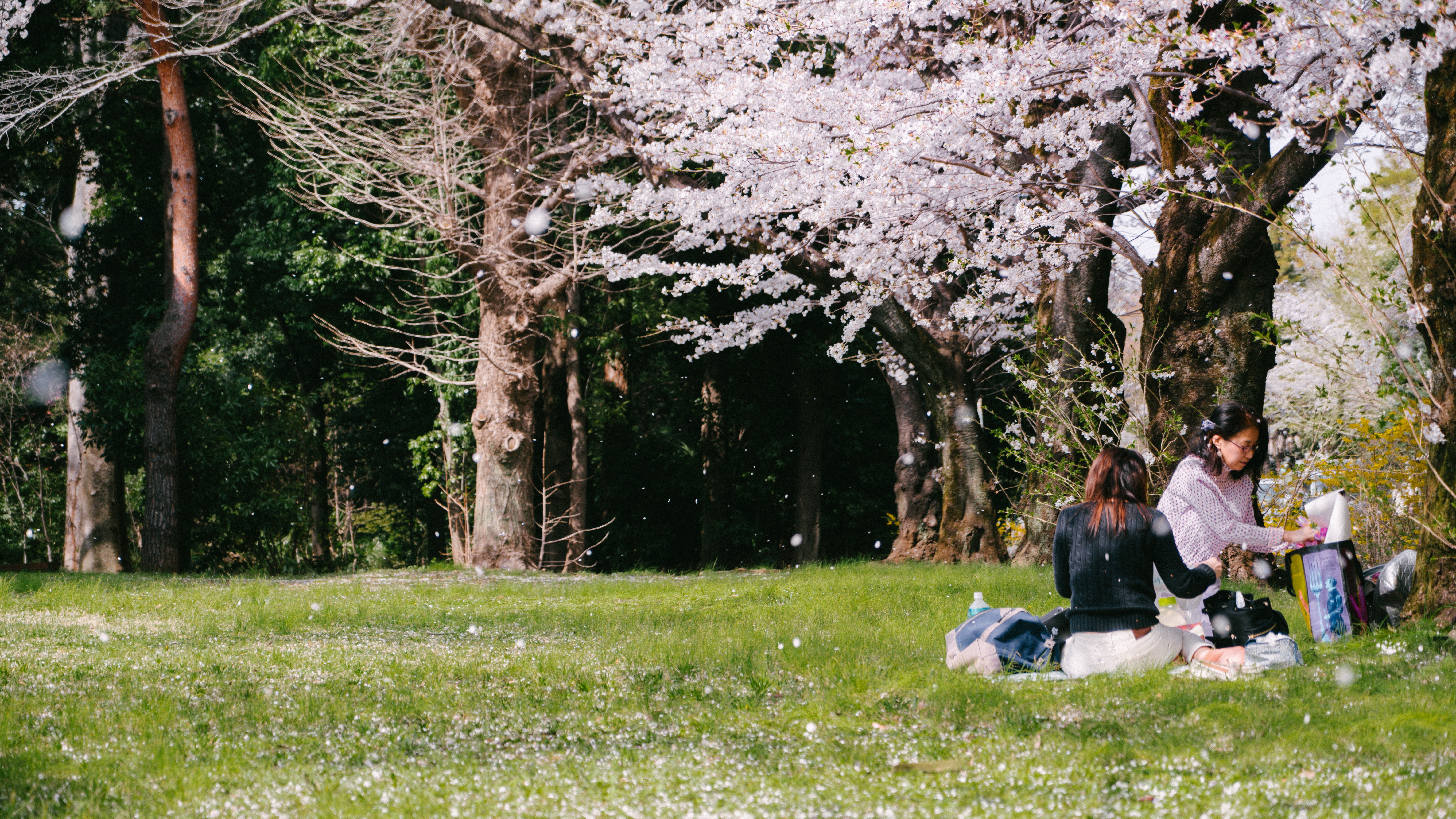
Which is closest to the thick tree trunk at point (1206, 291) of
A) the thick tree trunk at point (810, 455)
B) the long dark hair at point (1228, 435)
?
the long dark hair at point (1228, 435)

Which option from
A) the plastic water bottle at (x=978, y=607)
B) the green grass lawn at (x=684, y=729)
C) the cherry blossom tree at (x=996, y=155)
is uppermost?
the cherry blossom tree at (x=996, y=155)

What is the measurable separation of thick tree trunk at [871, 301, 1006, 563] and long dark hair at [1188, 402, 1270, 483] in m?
8.62

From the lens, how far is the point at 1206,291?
9586 millimetres

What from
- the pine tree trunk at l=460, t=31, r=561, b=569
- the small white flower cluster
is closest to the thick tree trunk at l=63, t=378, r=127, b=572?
the small white flower cluster

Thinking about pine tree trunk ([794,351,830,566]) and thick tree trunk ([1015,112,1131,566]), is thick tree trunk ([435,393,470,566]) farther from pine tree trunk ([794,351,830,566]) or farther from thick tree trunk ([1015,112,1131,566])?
thick tree trunk ([1015,112,1131,566])

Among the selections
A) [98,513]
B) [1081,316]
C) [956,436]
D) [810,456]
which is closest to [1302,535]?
[1081,316]

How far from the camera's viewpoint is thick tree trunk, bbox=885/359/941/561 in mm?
16969

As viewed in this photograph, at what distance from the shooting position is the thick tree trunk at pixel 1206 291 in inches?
369

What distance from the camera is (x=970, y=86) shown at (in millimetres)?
9477

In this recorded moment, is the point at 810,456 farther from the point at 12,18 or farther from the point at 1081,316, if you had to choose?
the point at 12,18

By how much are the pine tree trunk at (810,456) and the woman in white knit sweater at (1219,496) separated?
16.0 metres

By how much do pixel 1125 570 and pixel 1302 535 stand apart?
58.1 inches

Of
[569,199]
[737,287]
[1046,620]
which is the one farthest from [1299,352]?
[1046,620]

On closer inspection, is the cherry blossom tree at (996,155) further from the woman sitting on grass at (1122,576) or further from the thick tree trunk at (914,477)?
the woman sitting on grass at (1122,576)
